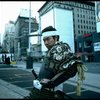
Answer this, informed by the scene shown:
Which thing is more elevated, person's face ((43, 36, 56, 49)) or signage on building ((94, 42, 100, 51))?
signage on building ((94, 42, 100, 51))

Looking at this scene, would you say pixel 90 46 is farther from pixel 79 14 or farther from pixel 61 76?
pixel 61 76

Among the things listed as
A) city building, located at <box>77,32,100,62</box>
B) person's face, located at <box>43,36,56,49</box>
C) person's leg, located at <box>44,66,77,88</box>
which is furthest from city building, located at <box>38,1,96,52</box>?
person's leg, located at <box>44,66,77,88</box>

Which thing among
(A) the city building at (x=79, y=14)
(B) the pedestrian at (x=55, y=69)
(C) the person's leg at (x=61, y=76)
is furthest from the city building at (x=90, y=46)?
(C) the person's leg at (x=61, y=76)

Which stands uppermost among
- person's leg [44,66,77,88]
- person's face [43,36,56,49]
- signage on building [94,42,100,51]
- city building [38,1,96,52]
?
city building [38,1,96,52]

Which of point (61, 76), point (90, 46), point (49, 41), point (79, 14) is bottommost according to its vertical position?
point (61, 76)

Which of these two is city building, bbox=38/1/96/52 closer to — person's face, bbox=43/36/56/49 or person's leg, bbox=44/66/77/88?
person's face, bbox=43/36/56/49

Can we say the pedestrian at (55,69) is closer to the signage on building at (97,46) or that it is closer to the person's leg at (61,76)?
the person's leg at (61,76)

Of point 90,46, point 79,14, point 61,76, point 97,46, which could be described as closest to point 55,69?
point 61,76

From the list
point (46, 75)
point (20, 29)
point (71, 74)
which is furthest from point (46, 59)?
point (20, 29)

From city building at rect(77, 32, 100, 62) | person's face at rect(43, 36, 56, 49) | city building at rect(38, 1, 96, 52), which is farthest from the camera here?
city building at rect(38, 1, 96, 52)

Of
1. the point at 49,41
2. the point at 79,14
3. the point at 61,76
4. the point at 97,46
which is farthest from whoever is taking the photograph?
the point at 79,14

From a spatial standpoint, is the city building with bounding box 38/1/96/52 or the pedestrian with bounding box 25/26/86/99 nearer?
the pedestrian with bounding box 25/26/86/99

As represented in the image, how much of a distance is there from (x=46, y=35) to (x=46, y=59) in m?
0.40

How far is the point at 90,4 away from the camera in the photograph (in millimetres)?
141000
